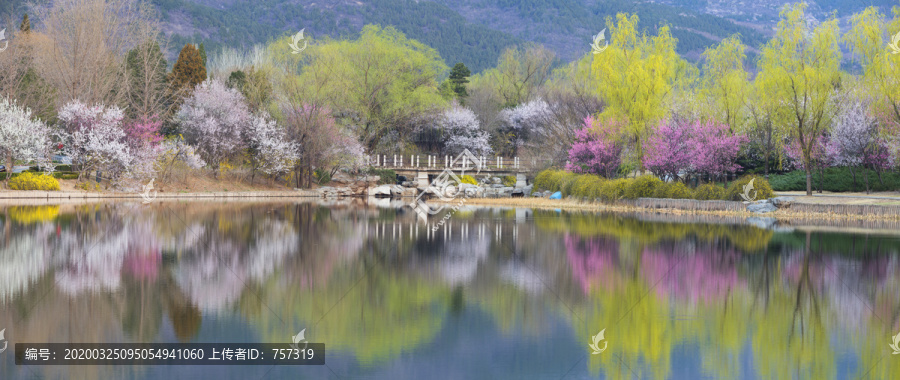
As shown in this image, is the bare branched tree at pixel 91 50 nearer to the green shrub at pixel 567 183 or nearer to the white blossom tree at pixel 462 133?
the green shrub at pixel 567 183

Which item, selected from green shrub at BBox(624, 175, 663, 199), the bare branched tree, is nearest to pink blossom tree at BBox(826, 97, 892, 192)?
green shrub at BBox(624, 175, 663, 199)

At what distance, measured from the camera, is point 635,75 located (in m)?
39.7

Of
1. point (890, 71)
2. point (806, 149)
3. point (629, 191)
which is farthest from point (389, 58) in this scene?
point (890, 71)

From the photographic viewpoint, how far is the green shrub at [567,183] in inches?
1650

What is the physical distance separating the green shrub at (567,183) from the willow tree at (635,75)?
3.58 meters

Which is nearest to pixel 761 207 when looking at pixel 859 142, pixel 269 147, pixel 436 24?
pixel 859 142

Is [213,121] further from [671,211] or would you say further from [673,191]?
[671,211]

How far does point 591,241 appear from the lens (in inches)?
796

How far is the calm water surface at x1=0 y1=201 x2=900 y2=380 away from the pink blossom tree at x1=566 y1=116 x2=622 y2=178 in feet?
67.7

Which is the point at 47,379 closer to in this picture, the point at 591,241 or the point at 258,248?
the point at 258,248

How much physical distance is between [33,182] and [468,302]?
34.2 metres

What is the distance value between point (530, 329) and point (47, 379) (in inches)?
206

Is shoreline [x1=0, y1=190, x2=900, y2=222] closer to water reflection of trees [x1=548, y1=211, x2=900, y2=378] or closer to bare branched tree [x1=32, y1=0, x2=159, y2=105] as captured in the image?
bare branched tree [x1=32, y1=0, x2=159, y2=105]

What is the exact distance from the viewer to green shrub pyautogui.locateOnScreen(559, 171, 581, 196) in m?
41.9
